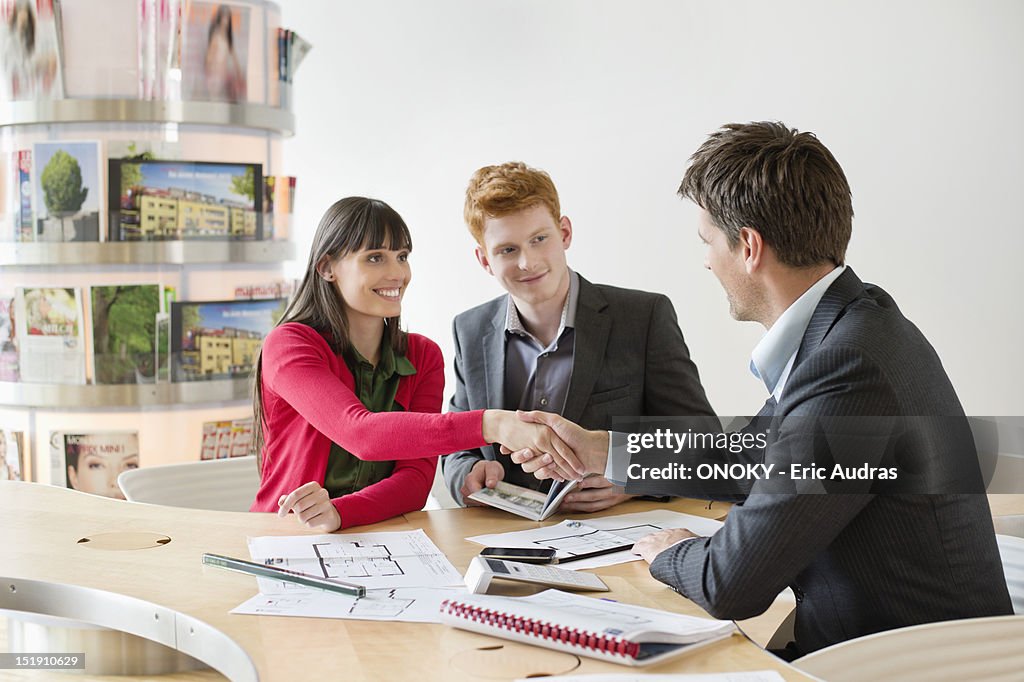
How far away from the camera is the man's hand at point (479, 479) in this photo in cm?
238

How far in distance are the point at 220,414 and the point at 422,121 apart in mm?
1953

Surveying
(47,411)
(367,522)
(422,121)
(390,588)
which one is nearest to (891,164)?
(422,121)

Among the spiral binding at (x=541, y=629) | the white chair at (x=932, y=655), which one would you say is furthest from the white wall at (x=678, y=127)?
the spiral binding at (x=541, y=629)

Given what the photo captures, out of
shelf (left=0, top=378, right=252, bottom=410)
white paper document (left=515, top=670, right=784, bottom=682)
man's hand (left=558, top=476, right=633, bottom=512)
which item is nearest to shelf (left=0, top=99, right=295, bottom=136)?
shelf (left=0, top=378, right=252, bottom=410)

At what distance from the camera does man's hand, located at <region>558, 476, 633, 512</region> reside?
2.29 m

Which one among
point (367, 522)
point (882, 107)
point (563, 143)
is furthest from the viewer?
point (563, 143)

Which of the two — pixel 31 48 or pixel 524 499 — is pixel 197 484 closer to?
pixel 524 499

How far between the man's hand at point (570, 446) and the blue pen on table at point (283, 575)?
2.29 ft

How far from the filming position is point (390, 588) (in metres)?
1.70

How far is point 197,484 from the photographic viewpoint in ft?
9.25

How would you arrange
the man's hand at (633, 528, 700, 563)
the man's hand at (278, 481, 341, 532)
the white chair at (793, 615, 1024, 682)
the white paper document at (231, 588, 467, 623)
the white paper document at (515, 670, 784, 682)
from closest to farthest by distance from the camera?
1. the white paper document at (515, 670, 784, 682)
2. the white chair at (793, 615, 1024, 682)
3. the white paper document at (231, 588, 467, 623)
4. the man's hand at (633, 528, 700, 563)
5. the man's hand at (278, 481, 341, 532)

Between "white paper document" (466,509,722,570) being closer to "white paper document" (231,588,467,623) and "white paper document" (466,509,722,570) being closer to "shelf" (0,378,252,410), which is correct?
"white paper document" (231,588,467,623)

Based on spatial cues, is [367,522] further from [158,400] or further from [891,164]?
[891,164]

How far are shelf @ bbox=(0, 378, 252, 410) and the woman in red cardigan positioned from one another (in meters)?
0.94
